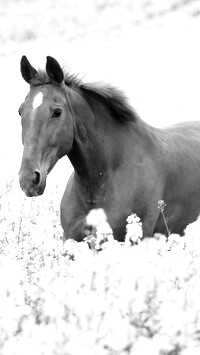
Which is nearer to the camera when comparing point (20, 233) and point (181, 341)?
point (181, 341)

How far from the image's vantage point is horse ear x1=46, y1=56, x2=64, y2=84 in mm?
6395

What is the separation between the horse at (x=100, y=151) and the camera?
20.6 ft

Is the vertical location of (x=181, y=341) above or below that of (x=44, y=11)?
below

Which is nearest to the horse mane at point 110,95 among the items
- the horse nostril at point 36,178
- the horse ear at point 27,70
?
the horse ear at point 27,70

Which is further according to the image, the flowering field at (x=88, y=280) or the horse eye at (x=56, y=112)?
the horse eye at (x=56, y=112)

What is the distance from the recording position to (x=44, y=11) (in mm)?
34375

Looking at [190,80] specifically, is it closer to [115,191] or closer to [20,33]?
A: [20,33]

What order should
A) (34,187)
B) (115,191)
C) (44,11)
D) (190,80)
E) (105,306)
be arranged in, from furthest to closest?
(44,11) < (190,80) < (115,191) < (34,187) < (105,306)

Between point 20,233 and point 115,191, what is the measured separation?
141 centimetres

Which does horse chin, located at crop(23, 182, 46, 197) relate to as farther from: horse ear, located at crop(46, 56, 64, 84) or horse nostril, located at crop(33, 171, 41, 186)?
horse ear, located at crop(46, 56, 64, 84)

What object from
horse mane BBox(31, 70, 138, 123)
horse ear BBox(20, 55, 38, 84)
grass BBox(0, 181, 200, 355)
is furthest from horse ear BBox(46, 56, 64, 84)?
grass BBox(0, 181, 200, 355)

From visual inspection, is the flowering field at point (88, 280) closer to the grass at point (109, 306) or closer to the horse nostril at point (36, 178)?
the grass at point (109, 306)

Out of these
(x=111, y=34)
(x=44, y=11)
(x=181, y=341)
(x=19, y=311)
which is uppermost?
(x=44, y=11)

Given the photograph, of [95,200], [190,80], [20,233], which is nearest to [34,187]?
[95,200]
